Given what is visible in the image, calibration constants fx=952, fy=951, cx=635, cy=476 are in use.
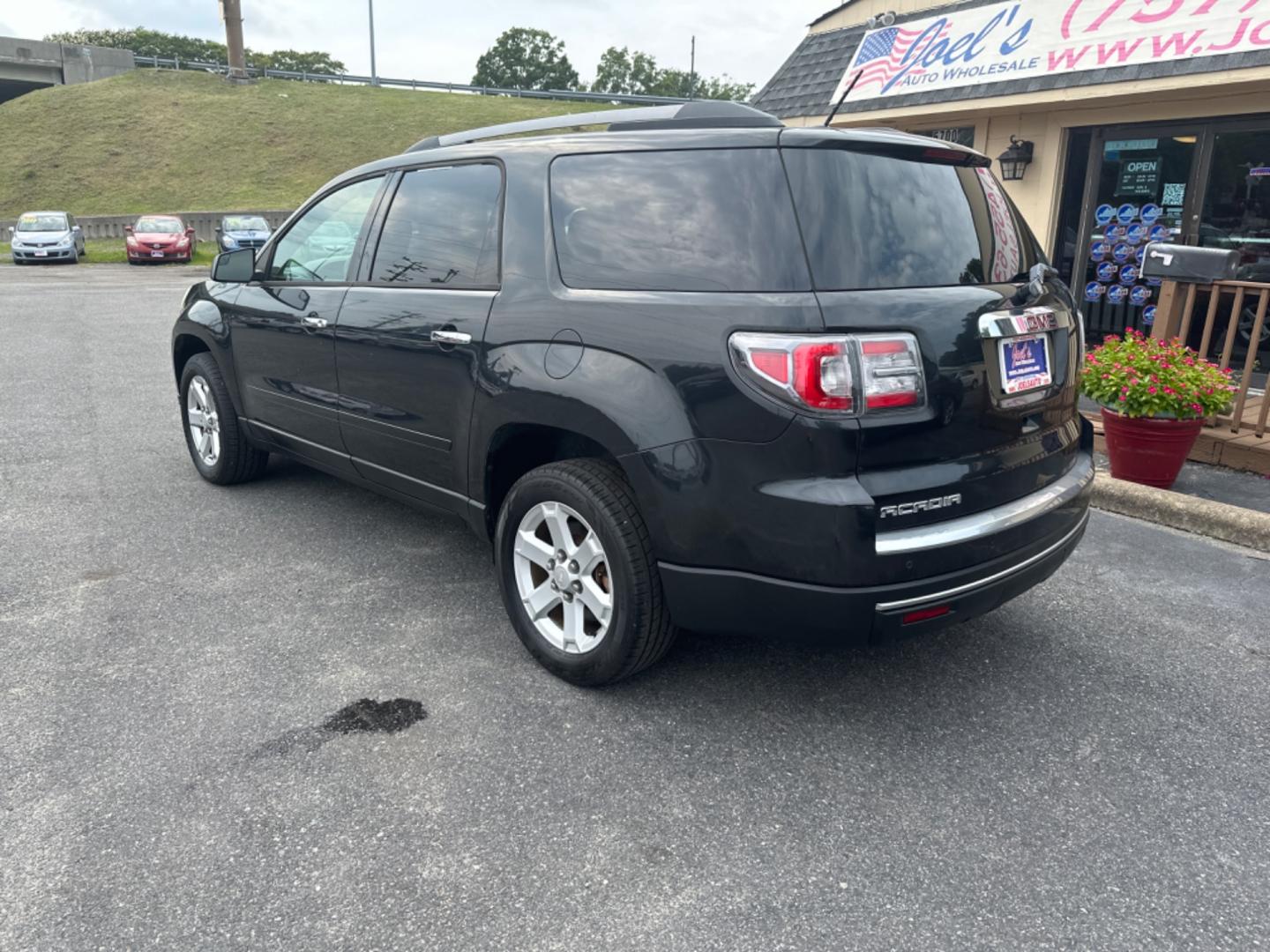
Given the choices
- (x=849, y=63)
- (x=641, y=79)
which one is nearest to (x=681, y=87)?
(x=641, y=79)

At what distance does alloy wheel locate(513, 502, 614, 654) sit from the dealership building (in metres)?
5.16

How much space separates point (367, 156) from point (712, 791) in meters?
48.7

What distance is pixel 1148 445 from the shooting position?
529 centimetres

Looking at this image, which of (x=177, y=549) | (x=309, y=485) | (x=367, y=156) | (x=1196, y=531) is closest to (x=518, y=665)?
(x=177, y=549)

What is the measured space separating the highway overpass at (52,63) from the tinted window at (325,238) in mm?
62061

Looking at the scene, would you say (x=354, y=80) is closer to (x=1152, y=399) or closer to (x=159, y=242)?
(x=159, y=242)

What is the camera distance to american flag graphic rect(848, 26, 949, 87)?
10133mm

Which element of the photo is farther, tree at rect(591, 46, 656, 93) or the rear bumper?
tree at rect(591, 46, 656, 93)

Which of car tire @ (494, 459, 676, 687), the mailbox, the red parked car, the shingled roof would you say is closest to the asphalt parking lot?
car tire @ (494, 459, 676, 687)

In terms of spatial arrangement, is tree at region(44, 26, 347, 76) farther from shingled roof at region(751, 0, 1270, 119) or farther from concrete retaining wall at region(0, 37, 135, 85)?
shingled roof at region(751, 0, 1270, 119)

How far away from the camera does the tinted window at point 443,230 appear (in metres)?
3.50

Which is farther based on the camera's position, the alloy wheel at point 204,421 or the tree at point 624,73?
the tree at point 624,73

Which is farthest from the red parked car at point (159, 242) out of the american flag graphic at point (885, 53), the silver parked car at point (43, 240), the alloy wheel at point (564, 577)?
the alloy wheel at point (564, 577)

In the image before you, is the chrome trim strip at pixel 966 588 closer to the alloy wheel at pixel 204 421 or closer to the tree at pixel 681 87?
the alloy wheel at pixel 204 421
